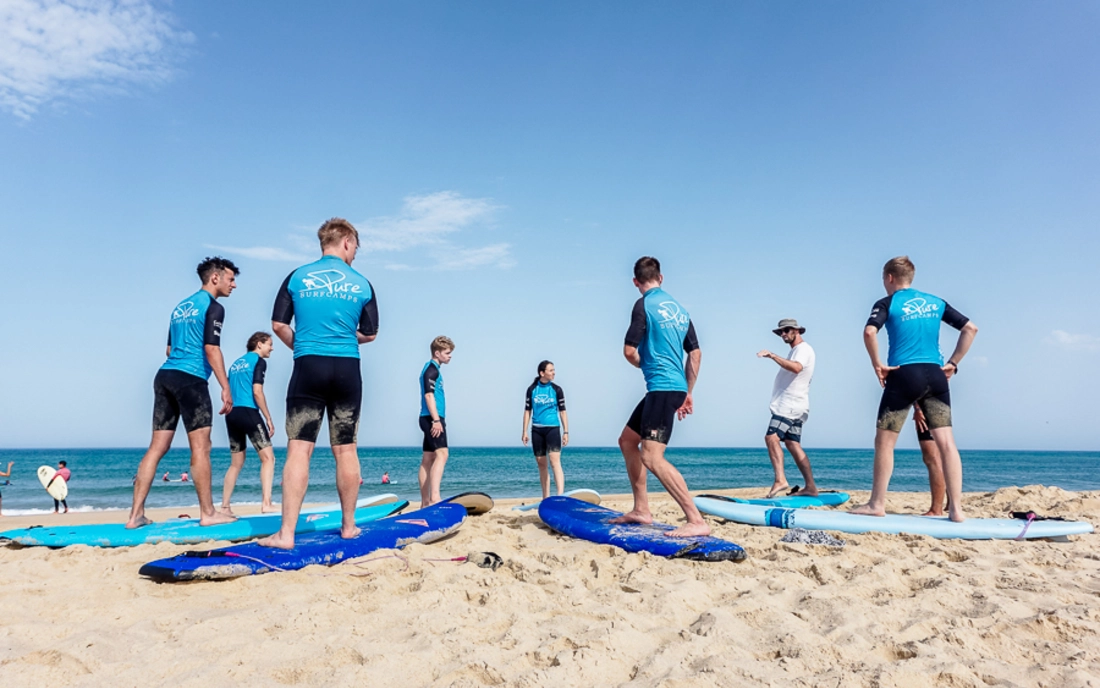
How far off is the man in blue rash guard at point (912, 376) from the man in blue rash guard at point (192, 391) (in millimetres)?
5866

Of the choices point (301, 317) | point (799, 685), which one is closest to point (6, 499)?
point (301, 317)

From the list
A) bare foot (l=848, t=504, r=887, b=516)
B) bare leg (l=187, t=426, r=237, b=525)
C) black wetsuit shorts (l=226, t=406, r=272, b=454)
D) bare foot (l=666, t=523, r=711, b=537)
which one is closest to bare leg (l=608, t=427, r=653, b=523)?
bare foot (l=666, t=523, r=711, b=537)

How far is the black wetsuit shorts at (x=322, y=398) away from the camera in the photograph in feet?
14.4

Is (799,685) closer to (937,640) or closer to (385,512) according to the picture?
(937,640)

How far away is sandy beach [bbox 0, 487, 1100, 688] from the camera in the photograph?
2.36 meters

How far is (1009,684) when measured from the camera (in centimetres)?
224

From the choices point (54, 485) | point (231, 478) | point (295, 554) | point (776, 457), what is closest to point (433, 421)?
point (231, 478)

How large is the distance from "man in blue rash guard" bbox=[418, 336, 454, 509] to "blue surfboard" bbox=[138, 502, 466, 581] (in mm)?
2308

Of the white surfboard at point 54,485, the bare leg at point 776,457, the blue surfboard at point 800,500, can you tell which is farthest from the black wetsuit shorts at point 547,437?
the white surfboard at point 54,485

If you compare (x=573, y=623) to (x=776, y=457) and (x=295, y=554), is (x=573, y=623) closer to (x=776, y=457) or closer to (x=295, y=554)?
(x=295, y=554)

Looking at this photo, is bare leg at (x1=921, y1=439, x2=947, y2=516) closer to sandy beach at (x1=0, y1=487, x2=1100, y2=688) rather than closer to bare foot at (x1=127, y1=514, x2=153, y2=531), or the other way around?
sandy beach at (x1=0, y1=487, x2=1100, y2=688)

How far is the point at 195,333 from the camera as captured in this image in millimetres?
5625

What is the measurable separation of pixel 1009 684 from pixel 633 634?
1362mm

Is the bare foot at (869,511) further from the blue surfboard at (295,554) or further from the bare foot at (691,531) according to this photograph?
the blue surfboard at (295,554)
